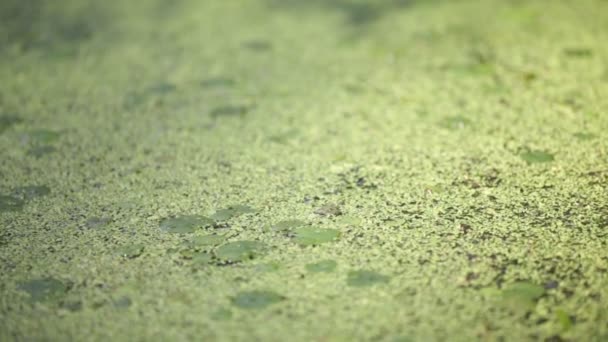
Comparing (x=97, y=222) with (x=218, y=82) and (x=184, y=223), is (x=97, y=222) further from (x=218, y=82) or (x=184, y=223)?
(x=218, y=82)

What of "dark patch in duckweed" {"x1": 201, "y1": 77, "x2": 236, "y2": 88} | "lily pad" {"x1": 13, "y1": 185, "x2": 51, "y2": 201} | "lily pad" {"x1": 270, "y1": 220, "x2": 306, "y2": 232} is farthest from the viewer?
"dark patch in duckweed" {"x1": 201, "y1": 77, "x2": 236, "y2": 88}

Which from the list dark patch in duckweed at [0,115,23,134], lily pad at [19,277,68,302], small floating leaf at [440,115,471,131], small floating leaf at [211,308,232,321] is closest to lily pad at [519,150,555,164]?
small floating leaf at [440,115,471,131]

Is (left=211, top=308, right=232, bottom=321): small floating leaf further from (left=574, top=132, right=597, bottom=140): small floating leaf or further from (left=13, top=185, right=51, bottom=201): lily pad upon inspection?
(left=574, top=132, right=597, bottom=140): small floating leaf

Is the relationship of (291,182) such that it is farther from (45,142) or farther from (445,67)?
(445,67)

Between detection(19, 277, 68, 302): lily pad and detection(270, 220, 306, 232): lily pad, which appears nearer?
detection(19, 277, 68, 302): lily pad

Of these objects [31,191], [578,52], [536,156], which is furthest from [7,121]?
[578,52]

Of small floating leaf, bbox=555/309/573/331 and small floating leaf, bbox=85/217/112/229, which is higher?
small floating leaf, bbox=555/309/573/331

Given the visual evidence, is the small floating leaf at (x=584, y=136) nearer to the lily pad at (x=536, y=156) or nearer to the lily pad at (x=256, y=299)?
the lily pad at (x=536, y=156)
